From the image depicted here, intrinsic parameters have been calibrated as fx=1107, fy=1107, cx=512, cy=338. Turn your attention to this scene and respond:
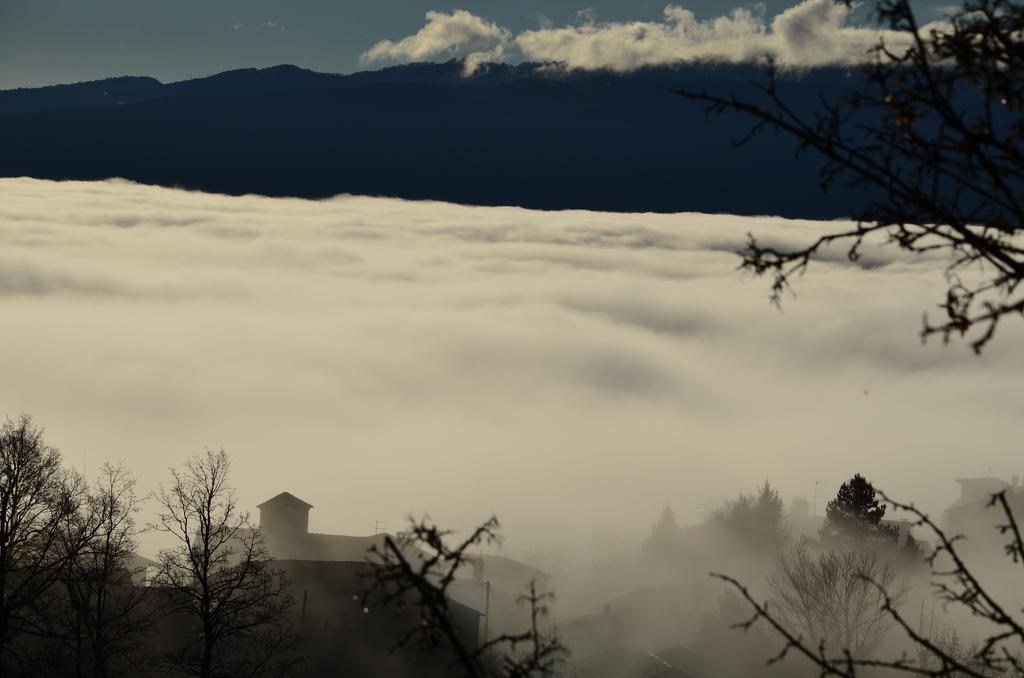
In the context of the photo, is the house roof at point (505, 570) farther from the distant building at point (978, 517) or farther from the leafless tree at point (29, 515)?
the leafless tree at point (29, 515)

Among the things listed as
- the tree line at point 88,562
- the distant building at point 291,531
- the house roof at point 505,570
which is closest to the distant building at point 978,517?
the house roof at point 505,570

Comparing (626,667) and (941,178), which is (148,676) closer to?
(626,667)

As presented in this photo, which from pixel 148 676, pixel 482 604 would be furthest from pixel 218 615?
pixel 482 604

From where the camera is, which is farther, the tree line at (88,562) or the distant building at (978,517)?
the distant building at (978,517)

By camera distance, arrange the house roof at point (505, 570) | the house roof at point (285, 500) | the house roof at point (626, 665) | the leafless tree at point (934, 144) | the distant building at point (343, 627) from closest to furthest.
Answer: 1. the leafless tree at point (934, 144)
2. the distant building at point (343, 627)
3. the house roof at point (626, 665)
4. the house roof at point (285, 500)
5. the house roof at point (505, 570)

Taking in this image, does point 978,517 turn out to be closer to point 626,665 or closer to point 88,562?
point 626,665

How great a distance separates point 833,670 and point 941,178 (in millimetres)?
2680

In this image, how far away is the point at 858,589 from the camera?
218 feet

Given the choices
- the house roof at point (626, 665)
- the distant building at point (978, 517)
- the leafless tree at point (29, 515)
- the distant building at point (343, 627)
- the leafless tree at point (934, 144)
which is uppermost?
the leafless tree at point (934, 144)

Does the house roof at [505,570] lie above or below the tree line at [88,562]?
below

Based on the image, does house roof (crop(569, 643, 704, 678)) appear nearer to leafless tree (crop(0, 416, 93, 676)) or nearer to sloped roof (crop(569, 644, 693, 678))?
sloped roof (crop(569, 644, 693, 678))

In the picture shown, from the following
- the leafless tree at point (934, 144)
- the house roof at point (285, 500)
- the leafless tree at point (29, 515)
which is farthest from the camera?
the house roof at point (285, 500)

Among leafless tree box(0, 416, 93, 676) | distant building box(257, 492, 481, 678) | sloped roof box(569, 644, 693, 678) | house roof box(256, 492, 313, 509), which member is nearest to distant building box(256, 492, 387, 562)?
house roof box(256, 492, 313, 509)

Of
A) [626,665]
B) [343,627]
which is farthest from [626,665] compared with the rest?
[343,627]
